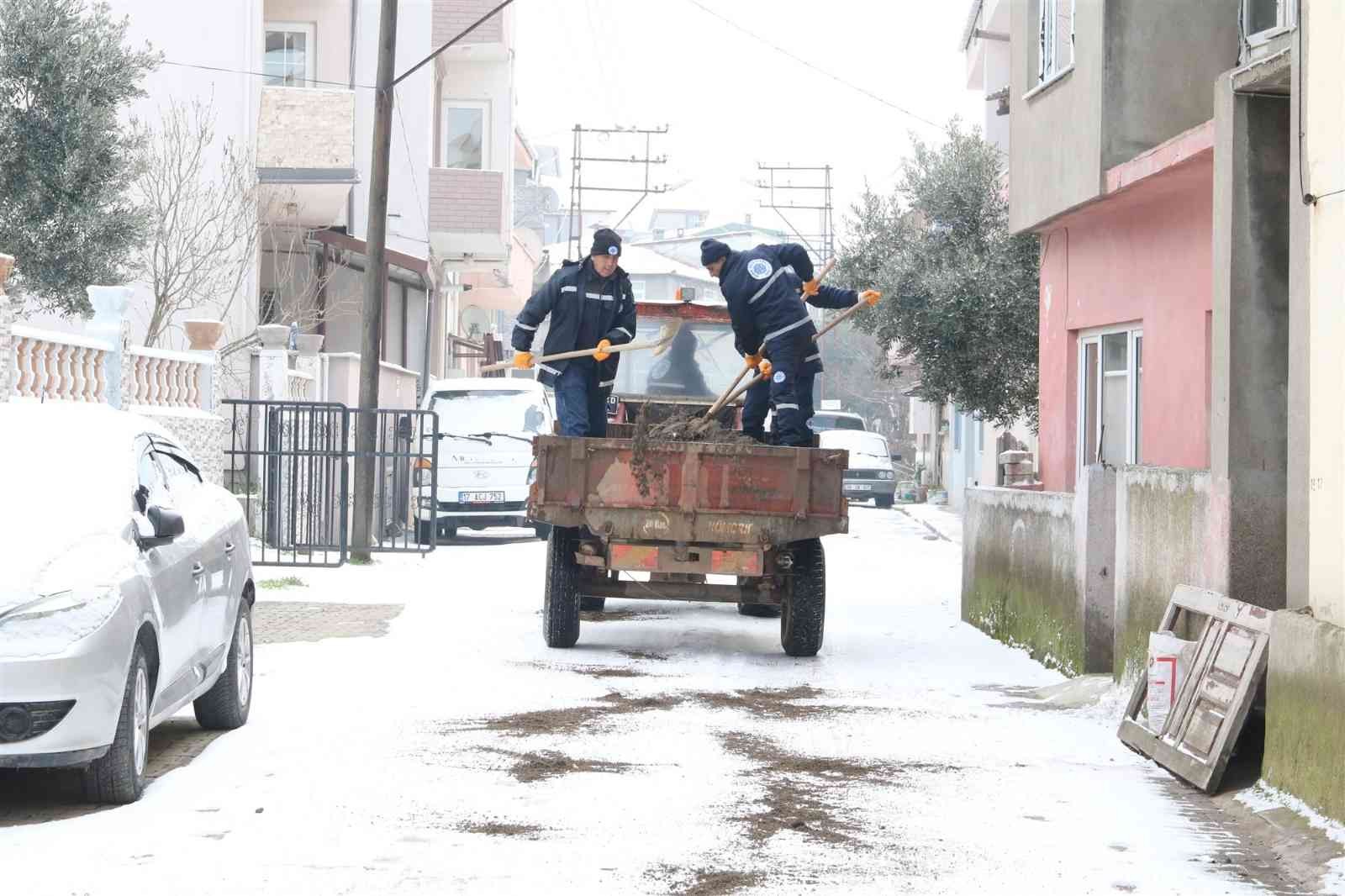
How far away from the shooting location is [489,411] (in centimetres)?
2467

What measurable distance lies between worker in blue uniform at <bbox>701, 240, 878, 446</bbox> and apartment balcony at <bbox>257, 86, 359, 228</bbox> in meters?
12.3

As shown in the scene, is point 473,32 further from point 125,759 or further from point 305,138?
point 125,759

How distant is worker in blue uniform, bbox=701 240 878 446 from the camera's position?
12.6 metres

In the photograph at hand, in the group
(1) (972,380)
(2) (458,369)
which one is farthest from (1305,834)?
(2) (458,369)

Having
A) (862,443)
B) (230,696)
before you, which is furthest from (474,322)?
(230,696)

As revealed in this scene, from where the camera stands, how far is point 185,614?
7.90 meters

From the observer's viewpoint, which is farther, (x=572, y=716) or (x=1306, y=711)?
(x=572, y=716)

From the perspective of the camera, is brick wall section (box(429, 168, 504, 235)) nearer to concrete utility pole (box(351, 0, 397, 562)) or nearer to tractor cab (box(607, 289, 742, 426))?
concrete utility pole (box(351, 0, 397, 562))

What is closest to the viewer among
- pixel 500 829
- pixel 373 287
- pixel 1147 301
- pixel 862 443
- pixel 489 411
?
pixel 500 829

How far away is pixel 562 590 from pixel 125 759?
5.45 m

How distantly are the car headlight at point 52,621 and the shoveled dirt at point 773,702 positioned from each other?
385cm

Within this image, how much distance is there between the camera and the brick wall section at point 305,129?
24.4 m

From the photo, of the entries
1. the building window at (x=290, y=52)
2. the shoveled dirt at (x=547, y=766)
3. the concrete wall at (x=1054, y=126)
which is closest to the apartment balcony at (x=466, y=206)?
the building window at (x=290, y=52)

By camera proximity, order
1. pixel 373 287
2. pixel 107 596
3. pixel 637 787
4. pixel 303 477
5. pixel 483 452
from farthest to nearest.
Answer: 1. pixel 483 452
2. pixel 303 477
3. pixel 373 287
4. pixel 637 787
5. pixel 107 596
